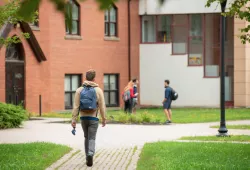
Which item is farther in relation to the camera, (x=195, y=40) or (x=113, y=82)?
(x=195, y=40)

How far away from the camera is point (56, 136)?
1934 cm

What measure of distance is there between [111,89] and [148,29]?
4.44 m

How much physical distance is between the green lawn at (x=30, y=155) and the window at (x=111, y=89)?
Result: 23711 millimetres

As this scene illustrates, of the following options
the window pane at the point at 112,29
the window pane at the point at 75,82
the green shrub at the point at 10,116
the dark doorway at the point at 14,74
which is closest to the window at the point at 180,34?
the window pane at the point at 112,29

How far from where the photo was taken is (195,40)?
4109 cm

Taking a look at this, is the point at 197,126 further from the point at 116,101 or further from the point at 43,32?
the point at 116,101

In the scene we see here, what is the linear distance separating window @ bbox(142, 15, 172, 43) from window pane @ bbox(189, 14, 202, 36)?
1.36 m

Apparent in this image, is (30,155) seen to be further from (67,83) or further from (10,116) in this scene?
(67,83)

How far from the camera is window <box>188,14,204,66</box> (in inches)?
1570

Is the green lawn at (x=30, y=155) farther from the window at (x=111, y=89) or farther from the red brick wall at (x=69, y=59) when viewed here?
the window at (x=111, y=89)

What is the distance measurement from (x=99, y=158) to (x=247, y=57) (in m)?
27.2

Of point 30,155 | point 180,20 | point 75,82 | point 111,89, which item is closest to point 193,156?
point 30,155

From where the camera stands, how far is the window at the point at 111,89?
39.0 m

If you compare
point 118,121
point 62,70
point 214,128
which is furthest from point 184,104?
point 214,128
